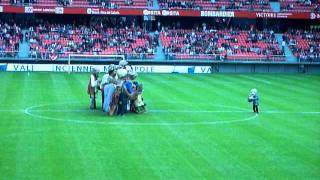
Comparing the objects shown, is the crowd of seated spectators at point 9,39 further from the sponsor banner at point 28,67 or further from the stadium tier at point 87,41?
the sponsor banner at point 28,67

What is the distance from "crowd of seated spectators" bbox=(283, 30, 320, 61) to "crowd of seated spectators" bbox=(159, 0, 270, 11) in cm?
390

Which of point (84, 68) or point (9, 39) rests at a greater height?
point (9, 39)

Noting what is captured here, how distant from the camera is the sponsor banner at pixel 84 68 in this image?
52156mm

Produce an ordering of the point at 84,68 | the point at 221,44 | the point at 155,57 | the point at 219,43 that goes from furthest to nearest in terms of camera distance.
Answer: the point at 219,43 < the point at 221,44 < the point at 155,57 < the point at 84,68

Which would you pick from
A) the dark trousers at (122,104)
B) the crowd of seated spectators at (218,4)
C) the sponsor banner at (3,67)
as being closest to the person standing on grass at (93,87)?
the dark trousers at (122,104)

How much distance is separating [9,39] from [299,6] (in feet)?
96.0

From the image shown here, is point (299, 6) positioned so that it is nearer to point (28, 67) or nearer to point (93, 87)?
point (28, 67)

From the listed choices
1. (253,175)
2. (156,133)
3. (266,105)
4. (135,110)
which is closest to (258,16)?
(266,105)

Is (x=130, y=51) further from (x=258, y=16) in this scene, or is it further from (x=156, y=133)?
(x=156, y=133)

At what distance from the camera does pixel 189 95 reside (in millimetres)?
35562

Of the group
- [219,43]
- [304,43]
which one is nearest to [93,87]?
[219,43]

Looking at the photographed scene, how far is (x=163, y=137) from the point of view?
21.4 meters

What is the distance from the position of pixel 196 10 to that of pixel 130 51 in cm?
850

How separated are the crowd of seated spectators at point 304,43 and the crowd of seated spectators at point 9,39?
86.2 feet
